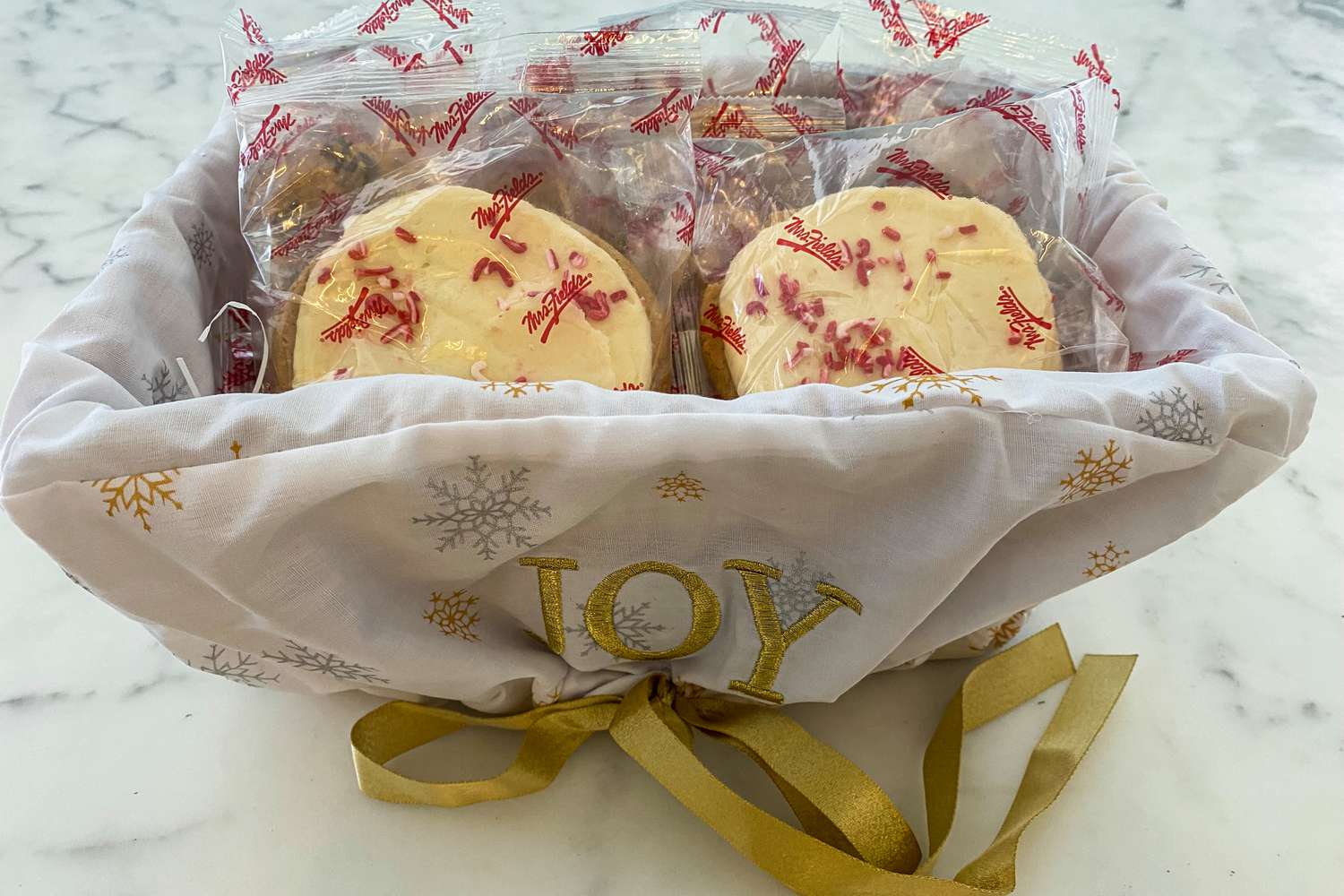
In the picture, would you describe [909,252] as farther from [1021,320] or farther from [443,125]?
[443,125]

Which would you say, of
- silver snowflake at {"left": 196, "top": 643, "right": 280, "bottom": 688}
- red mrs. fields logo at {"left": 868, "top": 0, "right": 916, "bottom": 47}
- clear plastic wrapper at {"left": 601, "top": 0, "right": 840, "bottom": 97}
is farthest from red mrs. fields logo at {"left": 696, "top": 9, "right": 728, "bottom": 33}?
silver snowflake at {"left": 196, "top": 643, "right": 280, "bottom": 688}

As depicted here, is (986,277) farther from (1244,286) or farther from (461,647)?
(1244,286)

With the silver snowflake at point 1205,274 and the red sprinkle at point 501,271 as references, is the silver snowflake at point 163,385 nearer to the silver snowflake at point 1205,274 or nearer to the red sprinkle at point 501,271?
the red sprinkle at point 501,271

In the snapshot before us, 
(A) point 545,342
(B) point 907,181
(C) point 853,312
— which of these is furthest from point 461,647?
(B) point 907,181

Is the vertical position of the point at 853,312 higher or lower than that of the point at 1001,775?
higher

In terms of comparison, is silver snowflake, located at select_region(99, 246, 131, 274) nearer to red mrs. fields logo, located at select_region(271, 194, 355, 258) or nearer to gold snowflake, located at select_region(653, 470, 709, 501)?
red mrs. fields logo, located at select_region(271, 194, 355, 258)

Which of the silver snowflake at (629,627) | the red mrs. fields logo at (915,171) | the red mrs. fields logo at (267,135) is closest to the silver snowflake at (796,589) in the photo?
the silver snowflake at (629,627)
